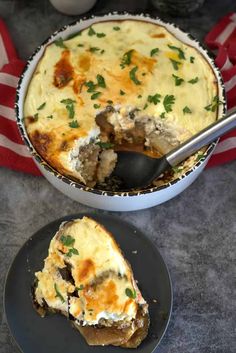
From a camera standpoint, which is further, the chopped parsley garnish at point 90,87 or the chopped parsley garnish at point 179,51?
the chopped parsley garnish at point 179,51

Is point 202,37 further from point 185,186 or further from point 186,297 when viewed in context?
point 186,297

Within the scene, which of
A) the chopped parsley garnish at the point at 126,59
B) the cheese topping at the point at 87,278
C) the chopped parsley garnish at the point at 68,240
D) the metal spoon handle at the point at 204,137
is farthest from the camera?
the chopped parsley garnish at the point at 126,59

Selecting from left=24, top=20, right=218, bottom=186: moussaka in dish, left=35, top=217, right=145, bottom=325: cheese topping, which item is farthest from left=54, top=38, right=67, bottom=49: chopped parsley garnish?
left=35, top=217, right=145, bottom=325: cheese topping

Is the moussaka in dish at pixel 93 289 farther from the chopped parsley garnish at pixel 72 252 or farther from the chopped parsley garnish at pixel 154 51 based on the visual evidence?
the chopped parsley garnish at pixel 154 51

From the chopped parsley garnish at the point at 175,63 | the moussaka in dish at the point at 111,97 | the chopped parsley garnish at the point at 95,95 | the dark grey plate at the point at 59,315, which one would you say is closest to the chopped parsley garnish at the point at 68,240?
the dark grey plate at the point at 59,315

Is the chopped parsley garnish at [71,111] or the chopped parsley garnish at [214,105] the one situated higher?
the chopped parsley garnish at [214,105]

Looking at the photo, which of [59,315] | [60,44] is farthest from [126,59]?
[59,315]

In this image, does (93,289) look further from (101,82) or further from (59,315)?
(101,82)

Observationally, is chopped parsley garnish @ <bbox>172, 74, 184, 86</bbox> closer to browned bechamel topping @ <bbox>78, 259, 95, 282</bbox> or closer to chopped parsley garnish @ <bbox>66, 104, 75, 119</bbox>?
chopped parsley garnish @ <bbox>66, 104, 75, 119</bbox>

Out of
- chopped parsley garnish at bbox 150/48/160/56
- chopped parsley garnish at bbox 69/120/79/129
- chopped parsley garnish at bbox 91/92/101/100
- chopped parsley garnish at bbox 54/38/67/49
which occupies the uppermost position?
chopped parsley garnish at bbox 150/48/160/56
